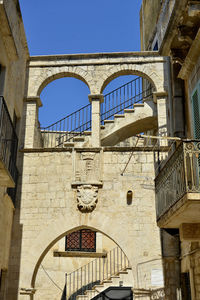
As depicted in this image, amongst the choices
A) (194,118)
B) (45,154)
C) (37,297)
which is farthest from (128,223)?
(37,297)

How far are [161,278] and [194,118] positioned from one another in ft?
14.5

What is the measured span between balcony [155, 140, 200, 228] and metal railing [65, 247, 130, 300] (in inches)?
259

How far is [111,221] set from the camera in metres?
11.0

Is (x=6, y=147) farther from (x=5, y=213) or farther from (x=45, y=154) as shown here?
(x=45, y=154)

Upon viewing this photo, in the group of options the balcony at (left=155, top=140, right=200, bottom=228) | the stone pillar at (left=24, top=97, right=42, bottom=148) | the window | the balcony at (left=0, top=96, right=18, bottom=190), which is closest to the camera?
the balcony at (left=155, top=140, right=200, bottom=228)

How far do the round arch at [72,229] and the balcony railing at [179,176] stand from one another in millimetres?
1734

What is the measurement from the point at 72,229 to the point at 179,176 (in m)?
4.16

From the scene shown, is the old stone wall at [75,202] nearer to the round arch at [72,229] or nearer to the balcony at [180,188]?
the round arch at [72,229]

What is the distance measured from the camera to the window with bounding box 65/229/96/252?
1630cm

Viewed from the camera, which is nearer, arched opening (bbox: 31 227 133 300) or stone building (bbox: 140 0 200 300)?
stone building (bbox: 140 0 200 300)

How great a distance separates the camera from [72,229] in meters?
11.0

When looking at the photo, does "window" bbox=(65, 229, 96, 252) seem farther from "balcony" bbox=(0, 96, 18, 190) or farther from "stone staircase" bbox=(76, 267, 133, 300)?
"balcony" bbox=(0, 96, 18, 190)

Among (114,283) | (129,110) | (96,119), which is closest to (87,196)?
(96,119)

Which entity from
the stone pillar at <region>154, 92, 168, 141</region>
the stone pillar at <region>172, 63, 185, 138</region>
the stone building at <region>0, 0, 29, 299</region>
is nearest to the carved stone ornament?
the stone building at <region>0, 0, 29, 299</region>
